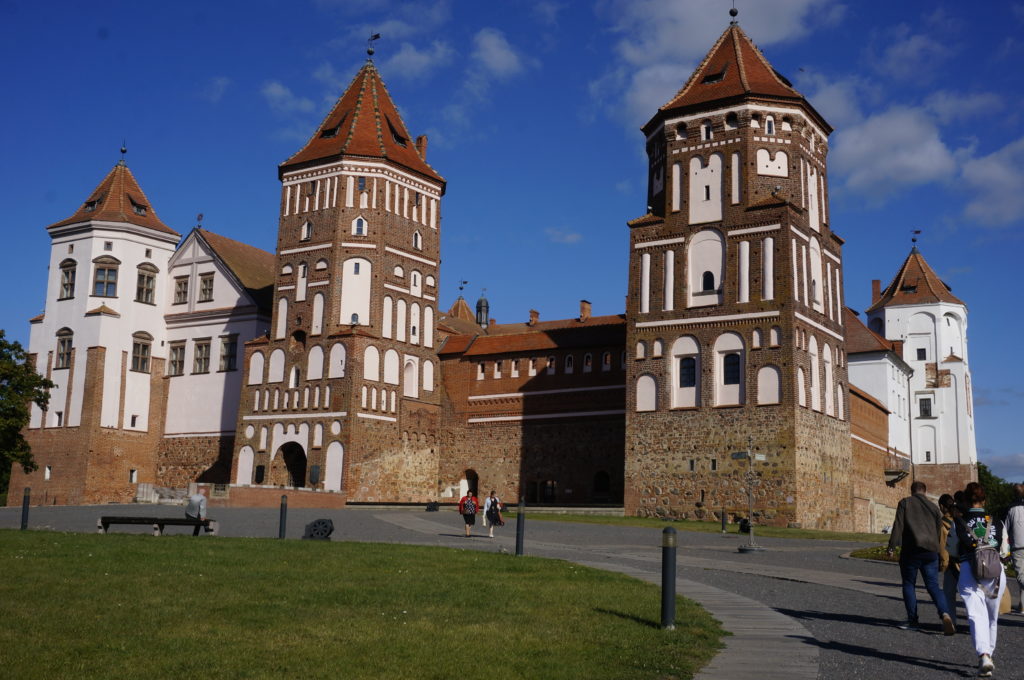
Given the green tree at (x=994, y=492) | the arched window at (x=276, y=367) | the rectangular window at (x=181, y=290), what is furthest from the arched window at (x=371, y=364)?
the green tree at (x=994, y=492)

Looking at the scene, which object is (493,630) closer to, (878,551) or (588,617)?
(588,617)

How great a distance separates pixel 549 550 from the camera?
23.2 metres

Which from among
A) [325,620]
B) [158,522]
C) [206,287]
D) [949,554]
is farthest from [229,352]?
[949,554]

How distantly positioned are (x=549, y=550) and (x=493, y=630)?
12983mm

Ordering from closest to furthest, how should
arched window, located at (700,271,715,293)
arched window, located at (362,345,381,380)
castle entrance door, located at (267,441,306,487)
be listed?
arched window, located at (700,271,715,293), arched window, located at (362,345,381,380), castle entrance door, located at (267,441,306,487)

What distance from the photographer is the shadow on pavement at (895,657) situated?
952cm

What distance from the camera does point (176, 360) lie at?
54.9 m

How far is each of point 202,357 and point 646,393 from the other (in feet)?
80.1

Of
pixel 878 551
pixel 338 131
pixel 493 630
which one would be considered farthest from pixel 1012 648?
pixel 338 131

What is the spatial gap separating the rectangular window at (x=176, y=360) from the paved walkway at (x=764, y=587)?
19650 mm

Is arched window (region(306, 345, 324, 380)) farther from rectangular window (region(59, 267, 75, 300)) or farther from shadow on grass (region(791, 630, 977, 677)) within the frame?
shadow on grass (region(791, 630, 977, 677))

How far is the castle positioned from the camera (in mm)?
41125

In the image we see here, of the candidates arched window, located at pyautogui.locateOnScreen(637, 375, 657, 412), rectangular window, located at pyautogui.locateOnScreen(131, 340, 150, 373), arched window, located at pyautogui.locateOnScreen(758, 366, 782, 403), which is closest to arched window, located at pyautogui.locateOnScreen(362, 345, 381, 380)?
arched window, located at pyautogui.locateOnScreen(637, 375, 657, 412)

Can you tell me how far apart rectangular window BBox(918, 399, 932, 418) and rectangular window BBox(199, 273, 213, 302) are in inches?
1834
